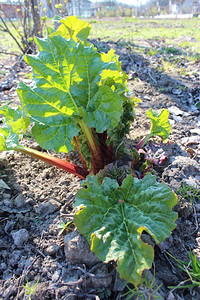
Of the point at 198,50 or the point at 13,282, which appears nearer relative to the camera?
the point at 13,282

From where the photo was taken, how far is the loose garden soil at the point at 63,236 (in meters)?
1.37

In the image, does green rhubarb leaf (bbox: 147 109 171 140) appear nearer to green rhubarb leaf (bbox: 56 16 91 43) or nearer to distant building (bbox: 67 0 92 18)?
green rhubarb leaf (bbox: 56 16 91 43)

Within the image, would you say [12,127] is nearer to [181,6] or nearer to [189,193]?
[189,193]

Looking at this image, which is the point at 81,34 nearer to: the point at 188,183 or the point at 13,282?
the point at 188,183

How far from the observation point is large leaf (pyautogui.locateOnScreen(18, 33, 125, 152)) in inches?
62.4

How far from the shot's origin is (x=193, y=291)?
1.36 meters

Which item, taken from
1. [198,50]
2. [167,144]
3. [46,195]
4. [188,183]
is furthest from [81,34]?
[198,50]

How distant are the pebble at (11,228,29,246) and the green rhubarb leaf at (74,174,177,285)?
45 centimetres

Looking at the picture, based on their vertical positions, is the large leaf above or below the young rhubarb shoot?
above

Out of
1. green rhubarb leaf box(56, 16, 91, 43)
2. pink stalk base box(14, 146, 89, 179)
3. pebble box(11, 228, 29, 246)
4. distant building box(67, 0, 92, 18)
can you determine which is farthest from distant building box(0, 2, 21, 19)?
pebble box(11, 228, 29, 246)

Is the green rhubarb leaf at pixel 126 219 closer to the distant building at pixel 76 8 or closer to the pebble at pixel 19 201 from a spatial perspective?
the pebble at pixel 19 201

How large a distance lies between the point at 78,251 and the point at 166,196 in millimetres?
608

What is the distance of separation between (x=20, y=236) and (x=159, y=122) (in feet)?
4.57

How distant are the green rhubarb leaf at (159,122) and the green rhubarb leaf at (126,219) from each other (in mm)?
→ 675
